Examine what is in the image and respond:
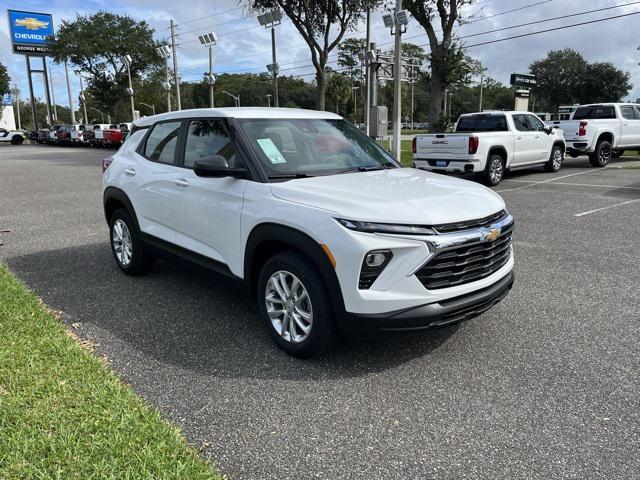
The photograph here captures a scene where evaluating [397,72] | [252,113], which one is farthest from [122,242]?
[397,72]

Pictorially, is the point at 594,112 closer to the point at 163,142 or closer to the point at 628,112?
the point at 628,112

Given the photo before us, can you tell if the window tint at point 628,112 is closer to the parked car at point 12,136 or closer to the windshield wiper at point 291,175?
the windshield wiper at point 291,175

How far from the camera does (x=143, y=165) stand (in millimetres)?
5266

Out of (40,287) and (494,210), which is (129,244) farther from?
(494,210)

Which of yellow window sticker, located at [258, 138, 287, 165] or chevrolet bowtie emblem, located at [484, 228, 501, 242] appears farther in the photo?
yellow window sticker, located at [258, 138, 287, 165]

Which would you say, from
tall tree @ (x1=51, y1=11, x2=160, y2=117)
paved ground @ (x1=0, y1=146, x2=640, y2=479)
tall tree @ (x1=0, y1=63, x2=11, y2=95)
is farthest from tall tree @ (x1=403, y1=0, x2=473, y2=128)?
tall tree @ (x1=0, y1=63, x2=11, y2=95)

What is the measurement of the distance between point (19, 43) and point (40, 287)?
65622 mm

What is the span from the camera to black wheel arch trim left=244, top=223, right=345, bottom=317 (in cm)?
324

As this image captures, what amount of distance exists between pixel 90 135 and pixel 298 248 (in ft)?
125

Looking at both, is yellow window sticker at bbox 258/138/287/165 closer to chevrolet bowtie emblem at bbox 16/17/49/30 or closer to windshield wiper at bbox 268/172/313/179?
windshield wiper at bbox 268/172/313/179

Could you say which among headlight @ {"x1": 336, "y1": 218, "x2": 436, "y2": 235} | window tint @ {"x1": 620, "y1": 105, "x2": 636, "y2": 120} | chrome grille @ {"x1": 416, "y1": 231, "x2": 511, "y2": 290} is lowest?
chrome grille @ {"x1": 416, "y1": 231, "x2": 511, "y2": 290}

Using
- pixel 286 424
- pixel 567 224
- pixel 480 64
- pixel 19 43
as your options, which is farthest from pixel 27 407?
pixel 480 64

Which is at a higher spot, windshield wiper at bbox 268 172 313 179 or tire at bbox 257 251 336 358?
windshield wiper at bbox 268 172 313 179

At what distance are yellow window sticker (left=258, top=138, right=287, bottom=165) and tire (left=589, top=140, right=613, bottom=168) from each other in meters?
→ 15.3
